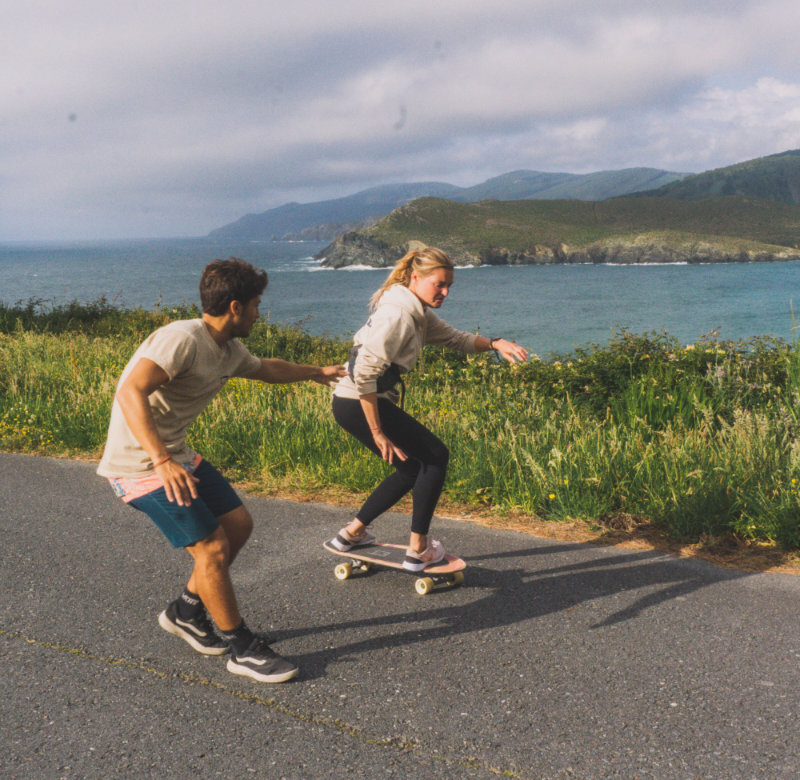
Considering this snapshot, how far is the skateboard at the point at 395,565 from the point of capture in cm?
390

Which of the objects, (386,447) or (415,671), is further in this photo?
(386,447)

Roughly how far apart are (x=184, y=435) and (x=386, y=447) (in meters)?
1.09

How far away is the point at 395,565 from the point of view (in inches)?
158

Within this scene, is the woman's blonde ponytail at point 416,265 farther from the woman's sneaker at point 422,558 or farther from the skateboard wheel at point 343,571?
the skateboard wheel at point 343,571

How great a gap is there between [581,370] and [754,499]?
13.3 feet

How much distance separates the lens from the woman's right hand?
12.0ft

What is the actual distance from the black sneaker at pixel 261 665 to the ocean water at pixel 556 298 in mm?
26082

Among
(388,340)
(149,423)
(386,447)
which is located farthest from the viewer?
(386,447)

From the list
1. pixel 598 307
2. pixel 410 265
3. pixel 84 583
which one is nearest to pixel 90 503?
pixel 84 583

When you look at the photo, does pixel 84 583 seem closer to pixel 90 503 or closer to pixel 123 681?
pixel 123 681

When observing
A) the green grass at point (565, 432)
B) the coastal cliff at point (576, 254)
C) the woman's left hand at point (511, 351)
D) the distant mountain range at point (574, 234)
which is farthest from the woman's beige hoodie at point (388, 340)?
the coastal cliff at point (576, 254)

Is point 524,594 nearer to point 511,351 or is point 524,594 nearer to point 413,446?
point 413,446

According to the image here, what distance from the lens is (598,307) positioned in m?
71.2

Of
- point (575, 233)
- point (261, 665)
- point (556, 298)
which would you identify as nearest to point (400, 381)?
point (261, 665)
